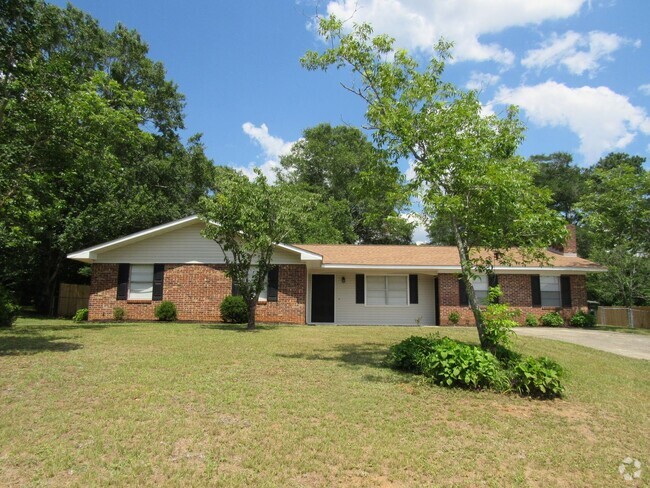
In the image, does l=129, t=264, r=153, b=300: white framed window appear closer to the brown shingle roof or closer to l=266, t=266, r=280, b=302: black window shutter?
l=266, t=266, r=280, b=302: black window shutter

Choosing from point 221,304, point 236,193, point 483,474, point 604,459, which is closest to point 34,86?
point 236,193

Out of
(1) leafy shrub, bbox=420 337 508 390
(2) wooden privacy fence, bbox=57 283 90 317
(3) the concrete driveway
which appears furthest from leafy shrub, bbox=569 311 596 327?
(2) wooden privacy fence, bbox=57 283 90 317

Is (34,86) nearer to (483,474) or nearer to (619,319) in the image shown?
(483,474)

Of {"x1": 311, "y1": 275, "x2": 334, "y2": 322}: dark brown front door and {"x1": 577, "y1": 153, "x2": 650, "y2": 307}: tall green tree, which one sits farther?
{"x1": 577, "y1": 153, "x2": 650, "y2": 307}: tall green tree

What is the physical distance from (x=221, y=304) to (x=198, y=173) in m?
14.3

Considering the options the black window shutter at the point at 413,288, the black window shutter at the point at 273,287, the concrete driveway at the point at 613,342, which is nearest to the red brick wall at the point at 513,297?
the black window shutter at the point at 413,288

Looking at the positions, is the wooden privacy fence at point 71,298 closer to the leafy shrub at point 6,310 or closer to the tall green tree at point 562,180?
the leafy shrub at point 6,310

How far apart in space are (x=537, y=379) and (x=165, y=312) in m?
14.1

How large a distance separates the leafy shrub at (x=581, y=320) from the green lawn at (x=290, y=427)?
1100 centimetres

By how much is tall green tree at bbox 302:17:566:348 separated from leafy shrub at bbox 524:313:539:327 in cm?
1131

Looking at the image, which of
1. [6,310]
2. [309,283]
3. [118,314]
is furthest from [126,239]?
[309,283]

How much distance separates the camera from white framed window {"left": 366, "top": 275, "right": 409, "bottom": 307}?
1884 cm

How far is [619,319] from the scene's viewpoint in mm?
22797

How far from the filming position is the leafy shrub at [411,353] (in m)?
7.62
